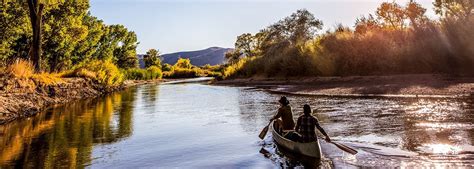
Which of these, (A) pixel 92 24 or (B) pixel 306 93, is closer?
Answer: (B) pixel 306 93

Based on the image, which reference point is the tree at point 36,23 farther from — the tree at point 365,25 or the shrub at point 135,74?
the shrub at point 135,74

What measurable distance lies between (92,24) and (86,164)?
3738cm

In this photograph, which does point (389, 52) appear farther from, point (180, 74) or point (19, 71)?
point (180, 74)

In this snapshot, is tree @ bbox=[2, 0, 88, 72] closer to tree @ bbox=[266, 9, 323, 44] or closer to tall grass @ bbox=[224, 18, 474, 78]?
tall grass @ bbox=[224, 18, 474, 78]

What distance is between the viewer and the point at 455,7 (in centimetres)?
4222

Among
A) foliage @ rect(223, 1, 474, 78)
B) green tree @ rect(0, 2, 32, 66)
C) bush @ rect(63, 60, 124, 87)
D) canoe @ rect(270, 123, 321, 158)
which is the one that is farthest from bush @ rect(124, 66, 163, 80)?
canoe @ rect(270, 123, 321, 158)

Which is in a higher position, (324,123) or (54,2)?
(54,2)

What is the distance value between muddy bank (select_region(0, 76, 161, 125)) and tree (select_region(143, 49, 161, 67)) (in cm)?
7707

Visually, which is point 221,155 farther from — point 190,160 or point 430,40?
point 430,40

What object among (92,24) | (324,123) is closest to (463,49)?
(324,123)

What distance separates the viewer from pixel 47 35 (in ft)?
104

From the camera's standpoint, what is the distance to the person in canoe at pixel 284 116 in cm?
1212

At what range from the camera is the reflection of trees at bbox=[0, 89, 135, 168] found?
10.5m

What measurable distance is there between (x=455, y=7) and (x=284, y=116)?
38.0m
